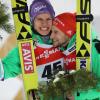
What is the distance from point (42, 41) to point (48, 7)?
0.11 meters

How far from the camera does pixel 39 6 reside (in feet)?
2.97

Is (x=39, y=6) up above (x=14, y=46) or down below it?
above

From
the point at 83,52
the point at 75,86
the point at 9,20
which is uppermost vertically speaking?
the point at 9,20

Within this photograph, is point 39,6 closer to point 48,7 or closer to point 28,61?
point 48,7

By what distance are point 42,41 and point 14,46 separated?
0.10 meters

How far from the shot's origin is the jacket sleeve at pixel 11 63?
0.95 meters

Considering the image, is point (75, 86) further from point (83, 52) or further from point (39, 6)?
point (39, 6)

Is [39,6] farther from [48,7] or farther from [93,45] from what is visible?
[93,45]

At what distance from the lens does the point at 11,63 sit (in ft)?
3.15

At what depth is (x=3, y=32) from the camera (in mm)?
950

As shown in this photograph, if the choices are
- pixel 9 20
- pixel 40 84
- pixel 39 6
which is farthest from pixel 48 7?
pixel 40 84

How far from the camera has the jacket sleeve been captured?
95cm

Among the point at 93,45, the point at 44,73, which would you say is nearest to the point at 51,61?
the point at 44,73

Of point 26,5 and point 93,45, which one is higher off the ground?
point 26,5
